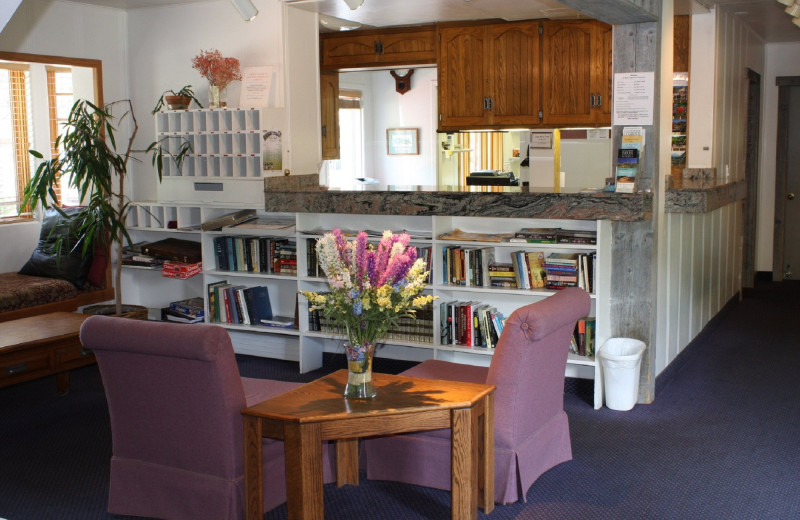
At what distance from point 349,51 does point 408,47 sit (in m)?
0.54

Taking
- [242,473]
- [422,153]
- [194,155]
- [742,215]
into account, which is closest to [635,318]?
[242,473]

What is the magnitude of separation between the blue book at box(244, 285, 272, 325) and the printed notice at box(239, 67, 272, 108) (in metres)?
1.27

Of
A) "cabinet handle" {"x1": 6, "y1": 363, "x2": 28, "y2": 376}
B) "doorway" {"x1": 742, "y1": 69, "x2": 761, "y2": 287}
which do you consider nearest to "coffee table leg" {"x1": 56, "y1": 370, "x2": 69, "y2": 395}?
"cabinet handle" {"x1": 6, "y1": 363, "x2": 28, "y2": 376}

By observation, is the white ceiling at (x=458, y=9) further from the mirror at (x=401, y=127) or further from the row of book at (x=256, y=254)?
the mirror at (x=401, y=127)

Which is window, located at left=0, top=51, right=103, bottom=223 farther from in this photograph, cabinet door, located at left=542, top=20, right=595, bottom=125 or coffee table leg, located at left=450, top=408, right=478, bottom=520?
coffee table leg, located at left=450, top=408, right=478, bottom=520

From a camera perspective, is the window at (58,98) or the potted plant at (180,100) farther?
the window at (58,98)

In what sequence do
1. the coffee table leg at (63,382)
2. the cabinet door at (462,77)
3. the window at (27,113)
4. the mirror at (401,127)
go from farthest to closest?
the mirror at (401,127), the cabinet door at (462,77), the window at (27,113), the coffee table leg at (63,382)

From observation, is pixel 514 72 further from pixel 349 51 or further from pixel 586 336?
pixel 586 336

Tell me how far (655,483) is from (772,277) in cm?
623

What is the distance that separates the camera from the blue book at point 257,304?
5.96 m

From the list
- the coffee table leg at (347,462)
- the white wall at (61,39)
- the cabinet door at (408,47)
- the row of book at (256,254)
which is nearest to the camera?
the coffee table leg at (347,462)

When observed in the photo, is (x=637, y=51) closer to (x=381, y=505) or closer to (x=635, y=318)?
(x=635, y=318)

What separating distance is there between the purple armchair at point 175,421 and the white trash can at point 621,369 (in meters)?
2.11

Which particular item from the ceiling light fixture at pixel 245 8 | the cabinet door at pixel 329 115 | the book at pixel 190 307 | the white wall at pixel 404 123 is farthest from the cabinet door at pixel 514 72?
the white wall at pixel 404 123
